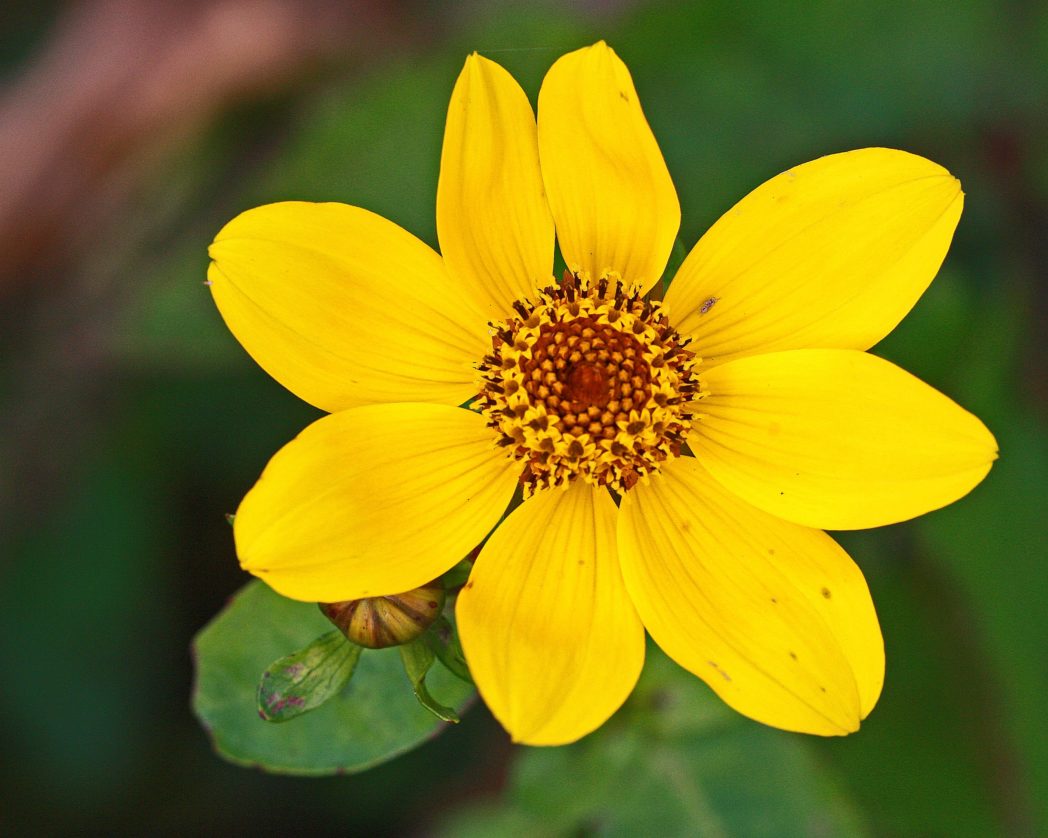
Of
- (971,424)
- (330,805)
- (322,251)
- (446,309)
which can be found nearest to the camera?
(971,424)

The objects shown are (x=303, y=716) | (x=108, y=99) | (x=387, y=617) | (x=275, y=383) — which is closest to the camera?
(x=387, y=617)

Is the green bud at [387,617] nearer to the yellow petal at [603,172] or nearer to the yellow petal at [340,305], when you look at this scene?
the yellow petal at [340,305]

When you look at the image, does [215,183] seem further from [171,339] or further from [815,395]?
[815,395]

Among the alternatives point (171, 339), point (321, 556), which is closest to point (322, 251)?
point (321, 556)

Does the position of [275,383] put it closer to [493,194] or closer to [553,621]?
[493,194]

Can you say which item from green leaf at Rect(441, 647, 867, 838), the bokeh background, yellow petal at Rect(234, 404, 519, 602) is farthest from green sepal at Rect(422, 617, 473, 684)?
the bokeh background

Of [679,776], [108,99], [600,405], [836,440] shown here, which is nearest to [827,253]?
[836,440]
